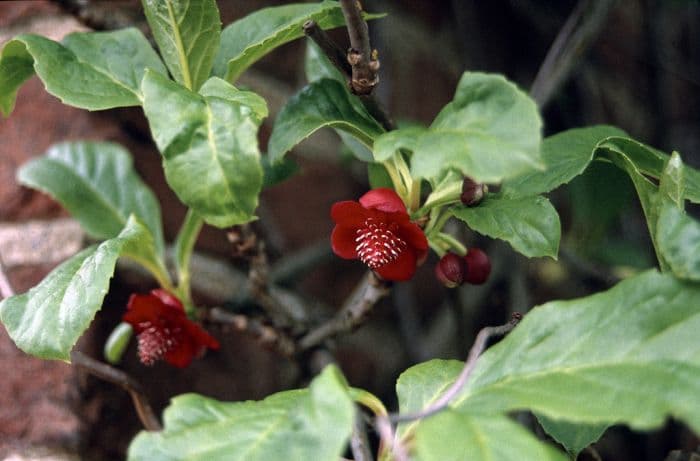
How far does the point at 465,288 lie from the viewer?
120cm

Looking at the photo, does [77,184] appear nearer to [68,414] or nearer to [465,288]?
[68,414]

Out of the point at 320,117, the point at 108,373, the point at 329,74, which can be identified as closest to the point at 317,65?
→ the point at 329,74

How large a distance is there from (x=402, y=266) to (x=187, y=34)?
0.26 metres

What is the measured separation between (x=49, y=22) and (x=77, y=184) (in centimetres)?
19

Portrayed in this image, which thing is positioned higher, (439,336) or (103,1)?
(103,1)

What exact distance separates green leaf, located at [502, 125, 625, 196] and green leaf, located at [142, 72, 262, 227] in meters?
0.23

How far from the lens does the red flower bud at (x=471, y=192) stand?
572mm

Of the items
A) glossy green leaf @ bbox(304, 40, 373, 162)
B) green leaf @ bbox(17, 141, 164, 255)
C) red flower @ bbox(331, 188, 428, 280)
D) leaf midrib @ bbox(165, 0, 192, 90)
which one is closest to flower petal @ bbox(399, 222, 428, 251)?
red flower @ bbox(331, 188, 428, 280)

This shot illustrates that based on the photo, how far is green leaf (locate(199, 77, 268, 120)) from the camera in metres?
0.50

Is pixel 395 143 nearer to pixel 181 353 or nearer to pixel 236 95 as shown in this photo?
pixel 236 95

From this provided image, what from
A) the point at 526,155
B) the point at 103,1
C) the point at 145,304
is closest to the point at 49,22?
the point at 103,1

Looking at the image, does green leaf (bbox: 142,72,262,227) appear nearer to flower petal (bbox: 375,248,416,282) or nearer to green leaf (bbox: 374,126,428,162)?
green leaf (bbox: 374,126,428,162)

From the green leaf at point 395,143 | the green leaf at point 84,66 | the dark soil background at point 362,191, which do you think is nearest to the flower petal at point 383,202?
the green leaf at point 395,143

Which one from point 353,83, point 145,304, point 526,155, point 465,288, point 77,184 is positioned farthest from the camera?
point 465,288
